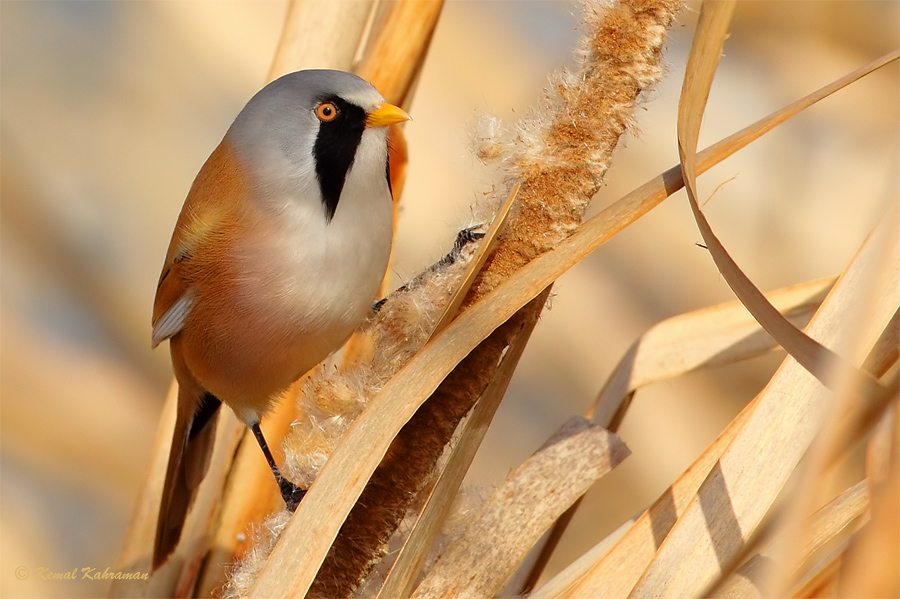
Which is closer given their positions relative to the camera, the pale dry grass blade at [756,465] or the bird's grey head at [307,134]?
the pale dry grass blade at [756,465]

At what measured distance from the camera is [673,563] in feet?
2.77

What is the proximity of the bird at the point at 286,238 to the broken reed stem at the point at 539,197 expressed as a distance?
328 millimetres

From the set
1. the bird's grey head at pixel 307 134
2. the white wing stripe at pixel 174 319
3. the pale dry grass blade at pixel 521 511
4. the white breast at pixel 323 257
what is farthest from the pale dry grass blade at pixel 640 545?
the white wing stripe at pixel 174 319

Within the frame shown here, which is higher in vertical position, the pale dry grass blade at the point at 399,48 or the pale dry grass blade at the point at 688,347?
the pale dry grass blade at the point at 399,48

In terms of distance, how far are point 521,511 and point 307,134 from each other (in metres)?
0.76

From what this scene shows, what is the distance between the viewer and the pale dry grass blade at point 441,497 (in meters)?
0.92

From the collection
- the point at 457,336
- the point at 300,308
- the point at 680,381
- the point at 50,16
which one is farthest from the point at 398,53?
the point at 50,16

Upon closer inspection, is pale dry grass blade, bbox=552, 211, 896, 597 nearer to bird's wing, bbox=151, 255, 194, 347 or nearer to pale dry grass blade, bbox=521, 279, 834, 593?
pale dry grass blade, bbox=521, 279, 834, 593

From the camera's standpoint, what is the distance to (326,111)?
1.38 m

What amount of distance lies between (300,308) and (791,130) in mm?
1774

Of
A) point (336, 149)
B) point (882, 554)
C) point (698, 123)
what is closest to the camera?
point (882, 554)

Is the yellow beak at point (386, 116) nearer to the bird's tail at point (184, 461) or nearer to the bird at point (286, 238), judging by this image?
the bird at point (286, 238)

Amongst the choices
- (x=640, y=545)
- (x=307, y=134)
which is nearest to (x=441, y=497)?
(x=640, y=545)

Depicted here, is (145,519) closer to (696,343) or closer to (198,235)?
(198,235)
